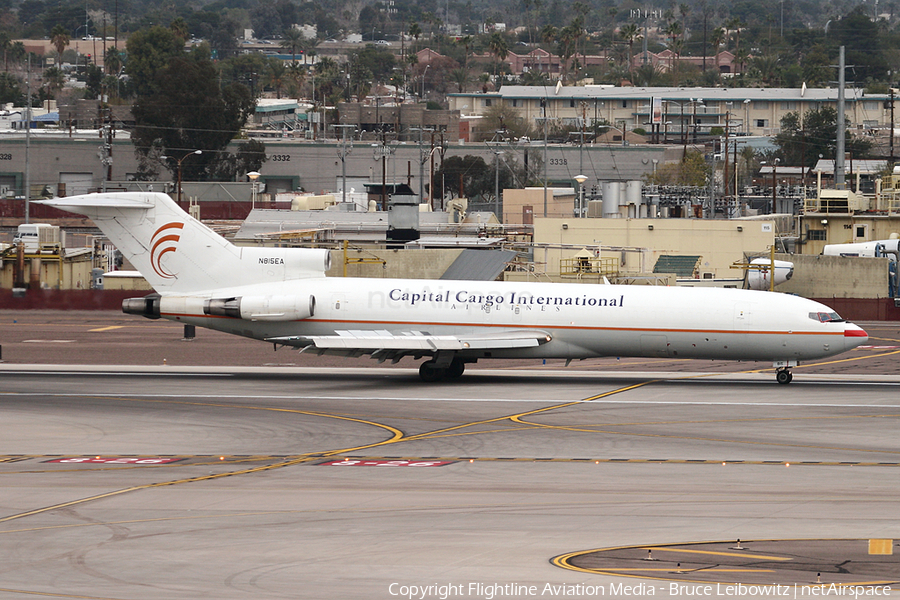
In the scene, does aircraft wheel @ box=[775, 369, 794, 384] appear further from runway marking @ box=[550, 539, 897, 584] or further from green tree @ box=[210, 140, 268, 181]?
green tree @ box=[210, 140, 268, 181]

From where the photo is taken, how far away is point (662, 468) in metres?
25.7

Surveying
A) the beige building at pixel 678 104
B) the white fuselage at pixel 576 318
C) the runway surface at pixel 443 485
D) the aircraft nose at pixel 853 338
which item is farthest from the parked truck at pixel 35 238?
the beige building at pixel 678 104

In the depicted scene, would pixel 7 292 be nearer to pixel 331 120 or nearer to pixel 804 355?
pixel 804 355

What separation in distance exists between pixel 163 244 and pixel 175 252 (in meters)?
0.56

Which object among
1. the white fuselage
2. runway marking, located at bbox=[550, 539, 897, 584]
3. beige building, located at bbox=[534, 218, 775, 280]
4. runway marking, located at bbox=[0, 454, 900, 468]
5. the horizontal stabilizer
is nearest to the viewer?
runway marking, located at bbox=[550, 539, 897, 584]

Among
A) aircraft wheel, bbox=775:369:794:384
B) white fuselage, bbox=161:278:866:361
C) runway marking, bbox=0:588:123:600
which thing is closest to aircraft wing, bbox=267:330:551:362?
white fuselage, bbox=161:278:866:361

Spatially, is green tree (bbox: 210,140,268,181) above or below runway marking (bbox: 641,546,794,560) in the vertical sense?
above

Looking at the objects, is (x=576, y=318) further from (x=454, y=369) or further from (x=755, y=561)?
(x=755, y=561)

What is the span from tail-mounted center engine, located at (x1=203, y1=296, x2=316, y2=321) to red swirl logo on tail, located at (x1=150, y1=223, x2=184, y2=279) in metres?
2.53

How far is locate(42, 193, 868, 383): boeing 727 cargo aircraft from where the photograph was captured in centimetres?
3934

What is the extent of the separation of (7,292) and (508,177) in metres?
81.3

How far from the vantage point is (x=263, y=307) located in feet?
132

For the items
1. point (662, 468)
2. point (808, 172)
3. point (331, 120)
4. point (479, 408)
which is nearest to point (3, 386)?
point (479, 408)

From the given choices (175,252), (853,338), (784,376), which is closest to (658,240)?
(784,376)
